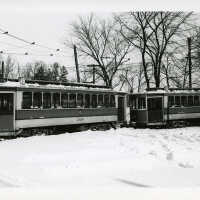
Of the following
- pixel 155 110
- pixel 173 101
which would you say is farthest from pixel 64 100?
pixel 173 101

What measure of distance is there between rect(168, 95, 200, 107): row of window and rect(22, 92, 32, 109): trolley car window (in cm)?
1039

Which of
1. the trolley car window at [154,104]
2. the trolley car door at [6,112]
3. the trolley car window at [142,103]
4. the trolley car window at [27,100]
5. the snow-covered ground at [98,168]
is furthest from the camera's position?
the trolley car window at [142,103]

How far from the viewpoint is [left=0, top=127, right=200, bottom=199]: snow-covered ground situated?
6500mm

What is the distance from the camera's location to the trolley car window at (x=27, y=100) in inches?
620

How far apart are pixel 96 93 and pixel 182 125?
6946mm

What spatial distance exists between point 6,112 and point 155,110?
1103cm

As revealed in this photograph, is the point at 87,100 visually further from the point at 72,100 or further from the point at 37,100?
the point at 37,100

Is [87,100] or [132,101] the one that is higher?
[132,101]

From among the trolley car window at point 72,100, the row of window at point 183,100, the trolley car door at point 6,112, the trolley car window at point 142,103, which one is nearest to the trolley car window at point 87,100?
the trolley car window at point 72,100

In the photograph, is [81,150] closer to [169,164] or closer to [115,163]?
[115,163]

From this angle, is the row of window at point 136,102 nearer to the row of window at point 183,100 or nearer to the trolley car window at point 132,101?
the trolley car window at point 132,101

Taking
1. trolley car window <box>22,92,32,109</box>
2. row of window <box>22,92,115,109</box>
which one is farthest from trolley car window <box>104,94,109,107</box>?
trolley car window <box>22,92,32,109</box>

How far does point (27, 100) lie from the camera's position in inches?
626

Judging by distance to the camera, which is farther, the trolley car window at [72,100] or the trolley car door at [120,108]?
the trolley car door at [120,108]
